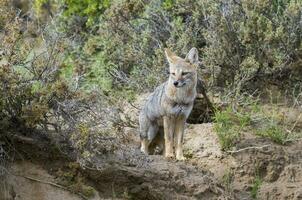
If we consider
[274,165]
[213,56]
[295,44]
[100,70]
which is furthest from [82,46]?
[274,165]

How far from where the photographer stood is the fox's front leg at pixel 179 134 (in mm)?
8969

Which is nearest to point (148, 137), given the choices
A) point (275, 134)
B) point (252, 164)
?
point (252, 164)

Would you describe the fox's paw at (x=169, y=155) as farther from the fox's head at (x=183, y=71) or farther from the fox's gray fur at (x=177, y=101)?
the fox's head at (x=183, y=71)

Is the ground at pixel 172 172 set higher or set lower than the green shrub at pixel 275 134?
lower

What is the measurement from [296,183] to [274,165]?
360 mm

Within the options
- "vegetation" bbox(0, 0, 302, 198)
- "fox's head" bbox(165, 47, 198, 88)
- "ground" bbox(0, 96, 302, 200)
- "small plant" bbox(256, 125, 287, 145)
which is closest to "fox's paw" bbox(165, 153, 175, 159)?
"ground" bbox(0, 96, 302, 200)

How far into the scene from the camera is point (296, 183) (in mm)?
9281

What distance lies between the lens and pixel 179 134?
8.98m

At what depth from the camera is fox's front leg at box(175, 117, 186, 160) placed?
8969 millimetres

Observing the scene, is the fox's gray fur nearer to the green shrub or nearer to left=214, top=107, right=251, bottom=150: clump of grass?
left=214, top=107, right=251, bottom=150: clump of grass

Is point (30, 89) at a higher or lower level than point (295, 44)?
lower

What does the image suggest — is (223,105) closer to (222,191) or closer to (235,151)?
(235,151)

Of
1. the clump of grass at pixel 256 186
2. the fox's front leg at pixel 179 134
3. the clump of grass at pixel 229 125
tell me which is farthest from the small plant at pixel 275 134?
the fox's front leg at pixel 179 134

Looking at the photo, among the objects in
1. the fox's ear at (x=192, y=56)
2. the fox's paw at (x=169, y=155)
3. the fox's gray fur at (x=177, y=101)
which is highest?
the fox's ear at (x=192, y=56)
